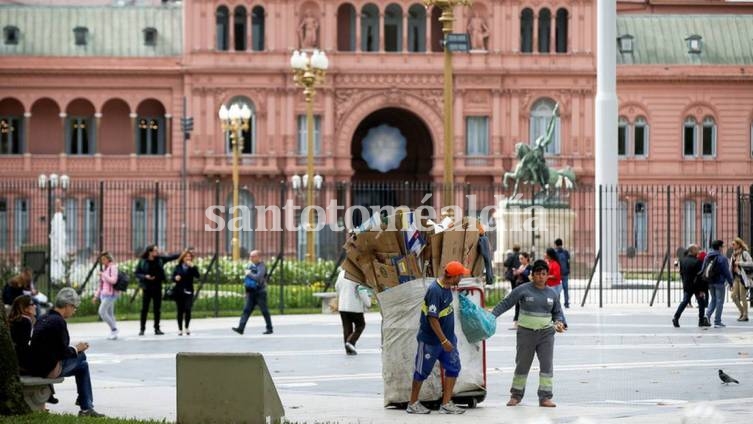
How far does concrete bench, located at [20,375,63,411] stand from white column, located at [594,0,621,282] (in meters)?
22.5

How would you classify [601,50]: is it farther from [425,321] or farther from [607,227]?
[425,321]

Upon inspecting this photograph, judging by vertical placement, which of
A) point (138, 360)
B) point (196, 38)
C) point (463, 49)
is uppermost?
point (196, 38)

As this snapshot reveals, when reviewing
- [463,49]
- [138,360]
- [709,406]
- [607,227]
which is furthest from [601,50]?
[709,406]

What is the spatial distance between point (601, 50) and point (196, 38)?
35517 mm

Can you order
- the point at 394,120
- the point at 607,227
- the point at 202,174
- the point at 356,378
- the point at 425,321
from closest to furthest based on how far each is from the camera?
the point at 425,321 → the point at 356,378 → the point at 607,227 → the point at 202,174 → the point at 394,120

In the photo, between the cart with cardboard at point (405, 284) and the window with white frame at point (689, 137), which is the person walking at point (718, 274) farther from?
the window with white frame at point (689, 137)

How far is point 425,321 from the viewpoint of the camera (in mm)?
16141

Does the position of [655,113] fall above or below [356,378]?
above

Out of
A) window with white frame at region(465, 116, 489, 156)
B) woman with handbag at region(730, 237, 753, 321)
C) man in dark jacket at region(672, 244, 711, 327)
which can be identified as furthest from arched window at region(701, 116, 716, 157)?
man in dark jacket at region(672, 244, 711, 327)

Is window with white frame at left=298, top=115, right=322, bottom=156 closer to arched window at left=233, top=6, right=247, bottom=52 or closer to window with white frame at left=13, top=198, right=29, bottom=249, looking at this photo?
arched window at left=233, top=6, right=247, bottom=52

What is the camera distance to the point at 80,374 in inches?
657

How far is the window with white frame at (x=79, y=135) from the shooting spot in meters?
73.1

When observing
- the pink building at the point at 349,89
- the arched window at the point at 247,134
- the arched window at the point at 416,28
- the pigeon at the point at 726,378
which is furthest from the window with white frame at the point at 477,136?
the pigeon at the point at 726,378

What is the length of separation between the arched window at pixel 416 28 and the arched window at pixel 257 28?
21.3ft
